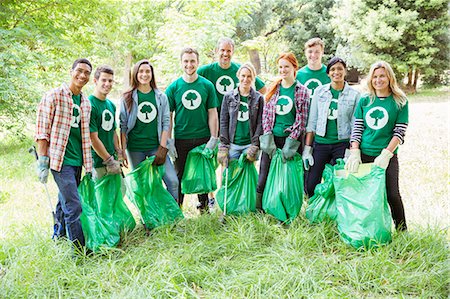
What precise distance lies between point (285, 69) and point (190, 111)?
0.82 m

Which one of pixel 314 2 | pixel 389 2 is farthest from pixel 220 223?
pixel 314 2

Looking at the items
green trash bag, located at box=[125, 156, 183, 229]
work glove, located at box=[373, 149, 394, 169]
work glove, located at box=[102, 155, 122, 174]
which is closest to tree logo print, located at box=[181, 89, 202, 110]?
green trash bag, located at box=[125, 156, 183, 229]

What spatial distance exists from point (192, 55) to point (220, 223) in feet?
4.41

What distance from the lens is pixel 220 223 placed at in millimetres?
3254

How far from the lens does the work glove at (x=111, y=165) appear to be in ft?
9.89

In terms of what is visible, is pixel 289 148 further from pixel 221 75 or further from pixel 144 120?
pixel 144 120

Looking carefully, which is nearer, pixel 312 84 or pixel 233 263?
pixel 233 263

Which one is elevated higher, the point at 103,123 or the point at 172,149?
the point at 103,123

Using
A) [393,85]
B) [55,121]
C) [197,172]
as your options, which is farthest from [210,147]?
[393,85]

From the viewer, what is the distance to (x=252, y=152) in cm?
322

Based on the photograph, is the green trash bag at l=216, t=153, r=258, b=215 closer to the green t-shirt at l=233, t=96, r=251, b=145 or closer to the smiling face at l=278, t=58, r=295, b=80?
the green t-shirt at l=233, t=96, r=251, b=145

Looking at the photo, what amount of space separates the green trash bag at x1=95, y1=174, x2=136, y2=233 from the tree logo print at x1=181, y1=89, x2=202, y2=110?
0.77 metres

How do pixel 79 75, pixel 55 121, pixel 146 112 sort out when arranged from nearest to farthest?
pixel 55 121 → pixel 79 75 → pixel 146 112

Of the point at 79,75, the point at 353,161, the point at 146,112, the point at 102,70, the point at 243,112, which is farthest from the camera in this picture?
the point at 243,112
